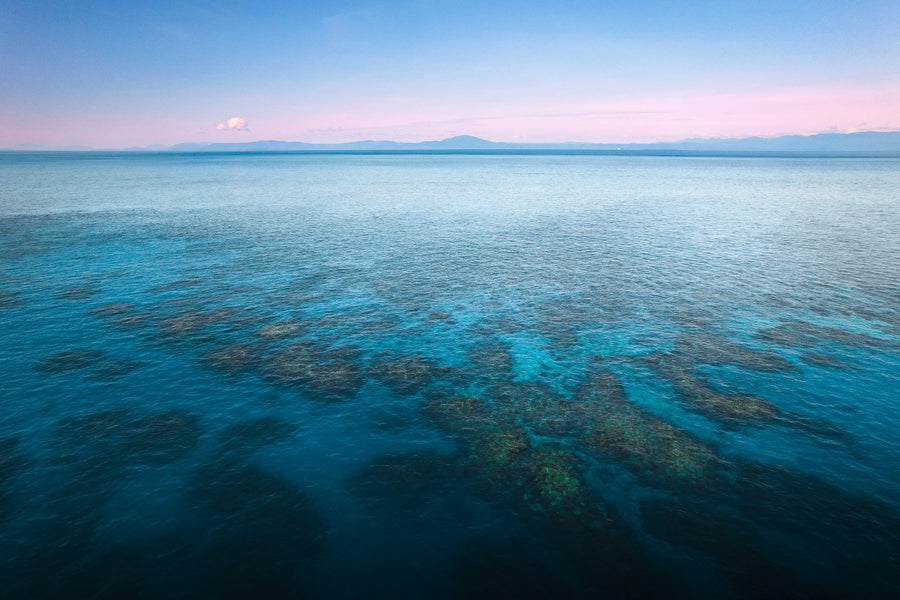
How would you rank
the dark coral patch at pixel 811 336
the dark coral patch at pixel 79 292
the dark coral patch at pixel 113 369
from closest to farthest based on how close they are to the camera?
the dark coral patch at pixel 113 369 < the dark coral patch at pixel 811 336 < the dark coral patch at pixel 79 292

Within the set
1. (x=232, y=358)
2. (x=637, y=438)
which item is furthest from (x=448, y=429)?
(x=232, y=358)

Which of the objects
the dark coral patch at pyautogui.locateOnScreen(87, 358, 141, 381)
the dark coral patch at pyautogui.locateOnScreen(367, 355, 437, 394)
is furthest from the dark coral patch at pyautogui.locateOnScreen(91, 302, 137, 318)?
the dark coral patch at pyautogui.locateOnScreen(367, 355, 437, 394)

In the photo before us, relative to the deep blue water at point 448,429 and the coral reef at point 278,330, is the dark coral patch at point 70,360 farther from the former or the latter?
the coral reef at point 278,330

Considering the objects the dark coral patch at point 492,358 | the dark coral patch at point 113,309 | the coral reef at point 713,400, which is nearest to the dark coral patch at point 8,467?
the dark coral patch at point 113,309

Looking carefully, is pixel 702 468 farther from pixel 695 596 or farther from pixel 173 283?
pixel 173 283

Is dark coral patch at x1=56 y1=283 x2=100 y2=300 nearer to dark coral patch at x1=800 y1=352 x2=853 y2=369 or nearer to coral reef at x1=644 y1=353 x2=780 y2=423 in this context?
coral reef at x1=644 y1=353 x2=780 y2=423

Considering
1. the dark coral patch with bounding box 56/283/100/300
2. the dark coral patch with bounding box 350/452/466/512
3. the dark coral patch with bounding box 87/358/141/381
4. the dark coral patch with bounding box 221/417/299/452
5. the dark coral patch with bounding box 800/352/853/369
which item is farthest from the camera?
the dark coral patch with bounding box 56/283/100/300

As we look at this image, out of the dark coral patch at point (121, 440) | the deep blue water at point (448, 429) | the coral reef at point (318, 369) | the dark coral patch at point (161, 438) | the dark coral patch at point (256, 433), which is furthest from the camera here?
the coral reef at point (318, 369)

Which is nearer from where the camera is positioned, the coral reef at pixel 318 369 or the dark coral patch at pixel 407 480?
the dark coral patch at pixel 407 480

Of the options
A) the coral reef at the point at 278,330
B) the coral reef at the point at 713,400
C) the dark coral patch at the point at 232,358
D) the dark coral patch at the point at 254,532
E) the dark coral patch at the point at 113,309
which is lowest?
the dark coral patch at the point at 254,532
